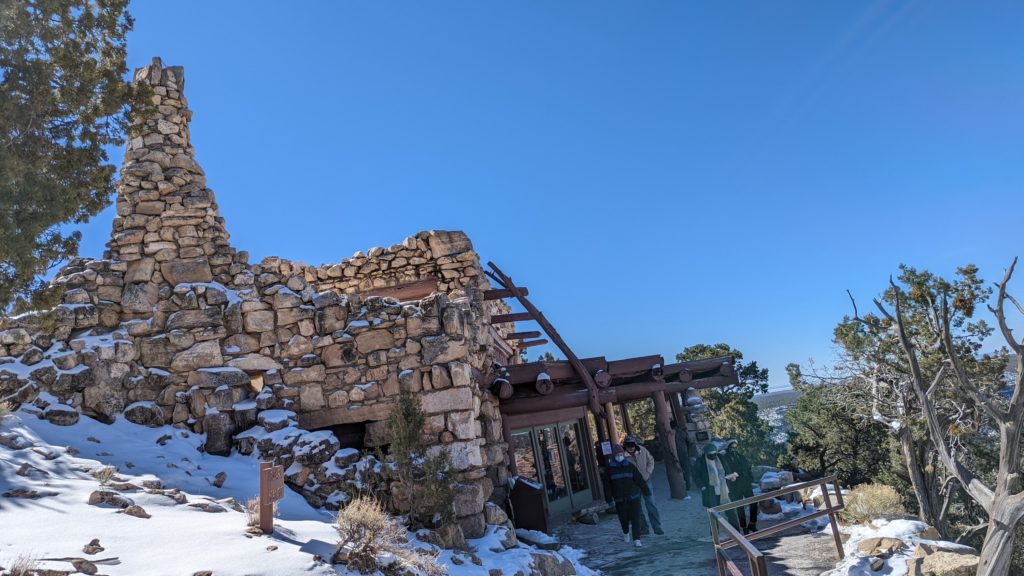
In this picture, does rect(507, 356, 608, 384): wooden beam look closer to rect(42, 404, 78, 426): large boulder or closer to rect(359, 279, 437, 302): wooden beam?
rect(359, 279, 437, 302): wooden beam

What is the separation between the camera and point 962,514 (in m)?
19.0

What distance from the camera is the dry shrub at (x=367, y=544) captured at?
4402mm

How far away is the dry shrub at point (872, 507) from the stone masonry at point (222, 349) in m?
5.59

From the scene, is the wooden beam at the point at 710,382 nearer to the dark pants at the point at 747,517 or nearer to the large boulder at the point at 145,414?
the dark pants at the point at 747,517

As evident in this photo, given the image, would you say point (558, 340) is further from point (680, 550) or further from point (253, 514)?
point (253, 514)

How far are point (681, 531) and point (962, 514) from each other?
16.4 m

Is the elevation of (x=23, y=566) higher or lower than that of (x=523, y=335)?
lower

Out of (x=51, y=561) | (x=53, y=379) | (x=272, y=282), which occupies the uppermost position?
(x=272, y=282)

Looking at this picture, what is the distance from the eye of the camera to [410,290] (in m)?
11.1

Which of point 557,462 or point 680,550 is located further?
point 557,462

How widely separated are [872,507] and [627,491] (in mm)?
3820

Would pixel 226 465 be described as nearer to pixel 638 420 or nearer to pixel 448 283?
pixel 448 283

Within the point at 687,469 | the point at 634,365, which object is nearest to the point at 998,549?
the point at 634,365

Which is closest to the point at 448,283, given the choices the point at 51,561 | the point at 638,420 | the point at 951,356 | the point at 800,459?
the point at 51,561
